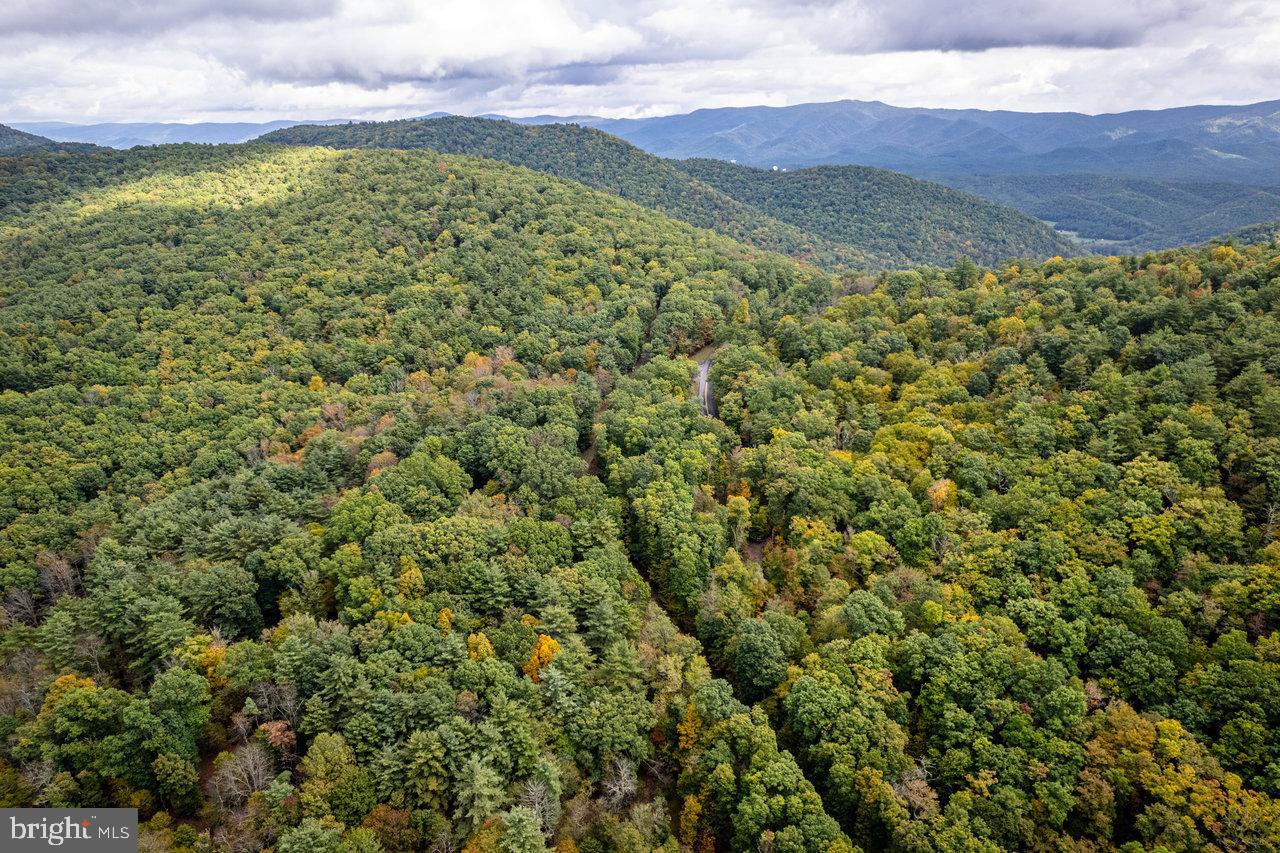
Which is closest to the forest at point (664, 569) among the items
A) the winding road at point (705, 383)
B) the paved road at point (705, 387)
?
the winding road at point (705, 383)

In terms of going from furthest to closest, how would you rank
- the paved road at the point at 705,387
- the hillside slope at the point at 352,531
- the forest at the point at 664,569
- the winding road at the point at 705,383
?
the winding road at the point at 705,383 < the paved road at the point at 705,387 < the hillside slope at the point at 352,531 < the forest at the point at 664,569

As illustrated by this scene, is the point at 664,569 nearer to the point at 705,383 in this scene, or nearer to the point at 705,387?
the point at 705,387

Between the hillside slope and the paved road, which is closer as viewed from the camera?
the hillside slope

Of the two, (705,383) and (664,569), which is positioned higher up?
(705,383)

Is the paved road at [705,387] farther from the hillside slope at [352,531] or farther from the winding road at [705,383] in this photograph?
the hillside slope at [352,531]

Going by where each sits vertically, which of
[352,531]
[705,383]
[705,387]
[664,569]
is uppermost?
[705,383]

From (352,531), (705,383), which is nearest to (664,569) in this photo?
(352,531)

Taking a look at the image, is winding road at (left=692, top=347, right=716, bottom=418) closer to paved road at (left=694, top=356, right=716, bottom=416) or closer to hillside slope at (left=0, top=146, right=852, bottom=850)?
paved road at (left=694, top=356, right=716, bottom=416)

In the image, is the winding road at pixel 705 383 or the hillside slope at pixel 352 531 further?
the winding road at pixel 705 383

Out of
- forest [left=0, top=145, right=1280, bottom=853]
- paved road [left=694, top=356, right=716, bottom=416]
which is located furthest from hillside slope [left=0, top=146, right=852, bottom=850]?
paved road [left=694, top=356, right=716, bottom=416]
